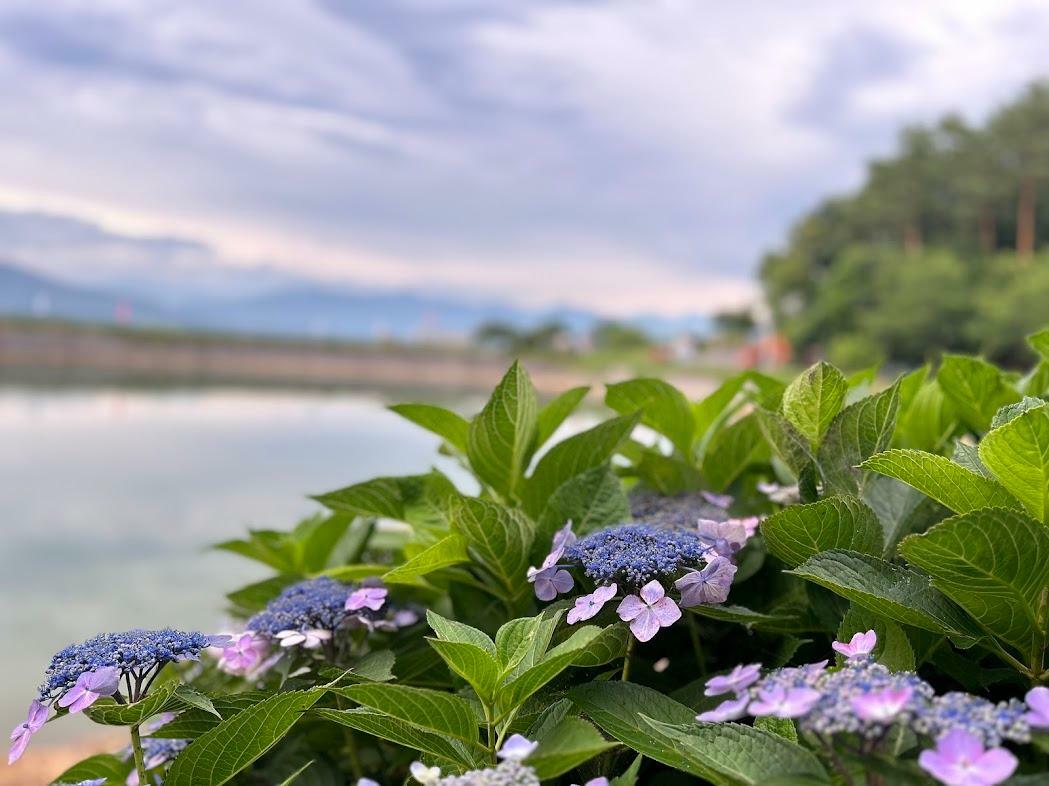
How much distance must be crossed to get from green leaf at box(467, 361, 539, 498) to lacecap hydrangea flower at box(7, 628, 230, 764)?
0.29 meters

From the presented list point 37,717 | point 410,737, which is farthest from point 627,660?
point 37,717

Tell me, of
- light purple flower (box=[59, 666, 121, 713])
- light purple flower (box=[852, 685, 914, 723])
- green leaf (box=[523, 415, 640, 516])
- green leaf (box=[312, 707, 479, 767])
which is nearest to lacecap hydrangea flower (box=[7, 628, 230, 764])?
light purple flower (box=[59, 666, 121, 713])

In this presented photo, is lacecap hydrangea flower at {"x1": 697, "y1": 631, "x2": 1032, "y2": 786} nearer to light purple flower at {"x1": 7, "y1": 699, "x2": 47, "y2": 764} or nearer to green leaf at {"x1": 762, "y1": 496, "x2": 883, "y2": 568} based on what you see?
green leaf at {"x1": 762, "y1": 496, "x2": 883, "y2": 568}

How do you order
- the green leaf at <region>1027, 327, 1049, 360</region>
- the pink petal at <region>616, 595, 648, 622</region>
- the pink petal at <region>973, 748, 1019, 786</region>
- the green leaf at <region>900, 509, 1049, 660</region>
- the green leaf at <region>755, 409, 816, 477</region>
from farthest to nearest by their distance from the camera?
the green leaf at <region>1027, 327, 1049, 360</region>
the green leaf at <region>755, 409, 816, 477</region>
the pink petal at <region>616, 595, 648, 622</region>
the green leaf at <region>900, 509, 1049, 660</region>
the pink petal at <region>973, 748, 1019, 786</region>

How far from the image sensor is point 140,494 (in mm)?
9391

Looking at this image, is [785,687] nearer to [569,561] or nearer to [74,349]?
[569,561]

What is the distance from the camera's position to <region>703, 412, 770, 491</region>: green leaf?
0.93 meters

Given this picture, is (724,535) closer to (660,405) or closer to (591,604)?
(591,604)

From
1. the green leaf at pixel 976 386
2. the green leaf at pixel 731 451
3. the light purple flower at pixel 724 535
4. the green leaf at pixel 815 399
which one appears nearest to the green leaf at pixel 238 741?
the light purple flower at pixel 724 535

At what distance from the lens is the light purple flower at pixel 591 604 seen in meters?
0.58

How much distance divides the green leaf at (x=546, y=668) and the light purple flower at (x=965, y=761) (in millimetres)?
184

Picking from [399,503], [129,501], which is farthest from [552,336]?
[399,503]

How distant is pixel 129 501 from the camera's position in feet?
29.3

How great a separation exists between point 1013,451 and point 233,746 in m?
0.55
